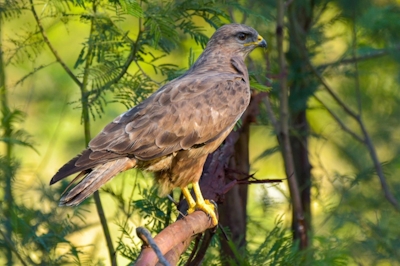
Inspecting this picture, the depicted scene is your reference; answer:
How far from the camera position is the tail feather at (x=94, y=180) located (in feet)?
9.03

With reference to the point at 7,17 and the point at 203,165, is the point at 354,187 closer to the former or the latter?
the point at 203,165

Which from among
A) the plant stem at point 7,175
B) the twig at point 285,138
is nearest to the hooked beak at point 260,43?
the twig at point 285,138

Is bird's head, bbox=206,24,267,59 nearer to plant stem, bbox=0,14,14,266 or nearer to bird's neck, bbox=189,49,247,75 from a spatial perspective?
bird's neck, bbox=189,49,247,75

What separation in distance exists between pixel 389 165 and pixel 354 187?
0.32 metres

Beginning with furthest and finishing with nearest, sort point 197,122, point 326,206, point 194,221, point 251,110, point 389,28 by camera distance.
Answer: point 326,206 → point 389,28 → point 251,110 → point 197,122 → point 194,221

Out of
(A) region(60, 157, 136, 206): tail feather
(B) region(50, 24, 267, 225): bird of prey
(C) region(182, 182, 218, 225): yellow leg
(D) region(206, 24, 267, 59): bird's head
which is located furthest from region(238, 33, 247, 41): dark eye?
(A) region(60, 157, 136, 206): tail feather

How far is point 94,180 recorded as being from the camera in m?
2.89

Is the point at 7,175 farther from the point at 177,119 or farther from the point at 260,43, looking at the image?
the point at 260,43

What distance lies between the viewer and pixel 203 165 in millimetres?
3631

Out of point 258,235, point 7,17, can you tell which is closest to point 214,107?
point 7,17

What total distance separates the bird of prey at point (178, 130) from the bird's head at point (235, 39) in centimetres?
37

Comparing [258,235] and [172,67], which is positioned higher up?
[172,67]

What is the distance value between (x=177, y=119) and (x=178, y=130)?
7cm

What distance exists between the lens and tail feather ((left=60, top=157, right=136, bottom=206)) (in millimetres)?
2752
